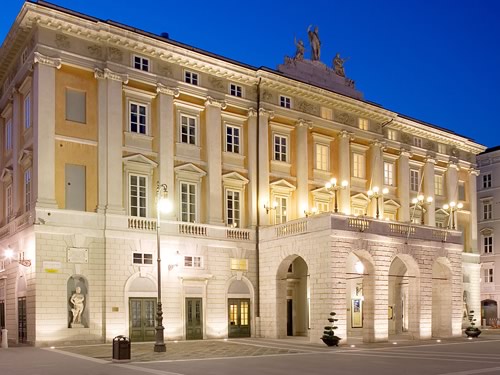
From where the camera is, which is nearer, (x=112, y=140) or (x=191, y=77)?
(x=112, y=140)

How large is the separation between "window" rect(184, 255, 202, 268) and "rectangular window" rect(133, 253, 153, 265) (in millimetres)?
2135

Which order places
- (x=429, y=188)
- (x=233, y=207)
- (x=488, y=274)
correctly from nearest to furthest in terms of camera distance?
(x=233, y=207) → (x=429, y=188) → (x=488, y=274)

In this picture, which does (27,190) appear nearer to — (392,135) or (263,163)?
(263,163)

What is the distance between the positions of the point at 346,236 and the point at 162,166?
10.5m

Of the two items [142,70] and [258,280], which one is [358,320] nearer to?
[258,280]

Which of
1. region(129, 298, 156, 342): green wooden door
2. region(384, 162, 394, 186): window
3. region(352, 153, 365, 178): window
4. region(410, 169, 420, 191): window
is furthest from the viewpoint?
region(410, 169, 420, 191): window

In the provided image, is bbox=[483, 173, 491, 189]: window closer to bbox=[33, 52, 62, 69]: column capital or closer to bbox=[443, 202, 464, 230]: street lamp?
bbox=[443, 202, 464, 230]: street lamp

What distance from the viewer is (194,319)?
35219 millimetres

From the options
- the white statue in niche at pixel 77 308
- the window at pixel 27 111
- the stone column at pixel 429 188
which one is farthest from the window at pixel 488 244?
the window at pixel 27 111

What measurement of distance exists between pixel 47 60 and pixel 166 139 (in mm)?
7419

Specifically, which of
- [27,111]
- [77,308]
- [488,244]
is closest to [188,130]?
[27,111]

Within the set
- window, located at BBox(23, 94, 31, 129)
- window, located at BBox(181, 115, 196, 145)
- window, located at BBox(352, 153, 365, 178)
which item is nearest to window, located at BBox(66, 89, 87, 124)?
window, located at BBox(23, 94, 31, 129)

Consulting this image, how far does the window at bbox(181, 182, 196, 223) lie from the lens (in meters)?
36.2

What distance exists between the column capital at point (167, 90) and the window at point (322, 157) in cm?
1095
